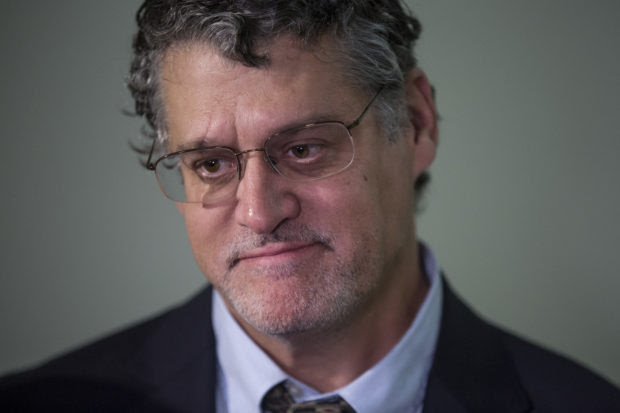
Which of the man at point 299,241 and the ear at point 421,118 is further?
the ear at point 421,118

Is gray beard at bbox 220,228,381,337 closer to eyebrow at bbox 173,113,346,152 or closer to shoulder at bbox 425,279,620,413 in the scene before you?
eyebrow at bbox 173,113,346,152

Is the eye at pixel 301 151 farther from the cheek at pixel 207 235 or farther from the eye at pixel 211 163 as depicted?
the cheek at pixel 207 235

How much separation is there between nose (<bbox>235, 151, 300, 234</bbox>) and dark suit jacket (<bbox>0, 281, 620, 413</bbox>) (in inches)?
24.0

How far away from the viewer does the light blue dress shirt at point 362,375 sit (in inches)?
73.9

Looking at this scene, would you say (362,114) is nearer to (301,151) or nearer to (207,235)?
(301,151)

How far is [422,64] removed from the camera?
2787mm

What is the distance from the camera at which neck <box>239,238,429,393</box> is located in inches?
75.1

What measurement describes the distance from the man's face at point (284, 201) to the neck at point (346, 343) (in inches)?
3.4

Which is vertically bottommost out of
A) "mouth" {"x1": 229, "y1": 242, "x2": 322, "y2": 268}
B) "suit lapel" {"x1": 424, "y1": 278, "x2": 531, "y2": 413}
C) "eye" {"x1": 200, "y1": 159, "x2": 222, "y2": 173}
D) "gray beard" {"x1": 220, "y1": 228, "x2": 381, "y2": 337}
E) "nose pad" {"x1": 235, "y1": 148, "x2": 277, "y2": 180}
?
"suit lapel" {"x1": 424, "y1": 278, "x2": 531, "y2": 413}

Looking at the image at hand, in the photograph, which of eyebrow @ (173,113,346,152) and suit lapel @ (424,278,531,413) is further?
suit lapel @ (424,278,531,413)

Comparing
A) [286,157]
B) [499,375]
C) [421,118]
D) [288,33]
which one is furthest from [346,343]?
[288,33]

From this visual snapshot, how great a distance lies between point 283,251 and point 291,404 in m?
0.53

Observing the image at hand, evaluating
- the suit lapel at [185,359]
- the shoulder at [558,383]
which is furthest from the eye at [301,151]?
the shoulder at [558,383]

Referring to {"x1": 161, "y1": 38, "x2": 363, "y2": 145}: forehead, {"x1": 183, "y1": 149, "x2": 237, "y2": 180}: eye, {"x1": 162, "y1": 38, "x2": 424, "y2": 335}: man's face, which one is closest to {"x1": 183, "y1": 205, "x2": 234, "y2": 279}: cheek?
{"x1": 162, "y1": 38, "x2": 424, "y2": 335}: man's face
